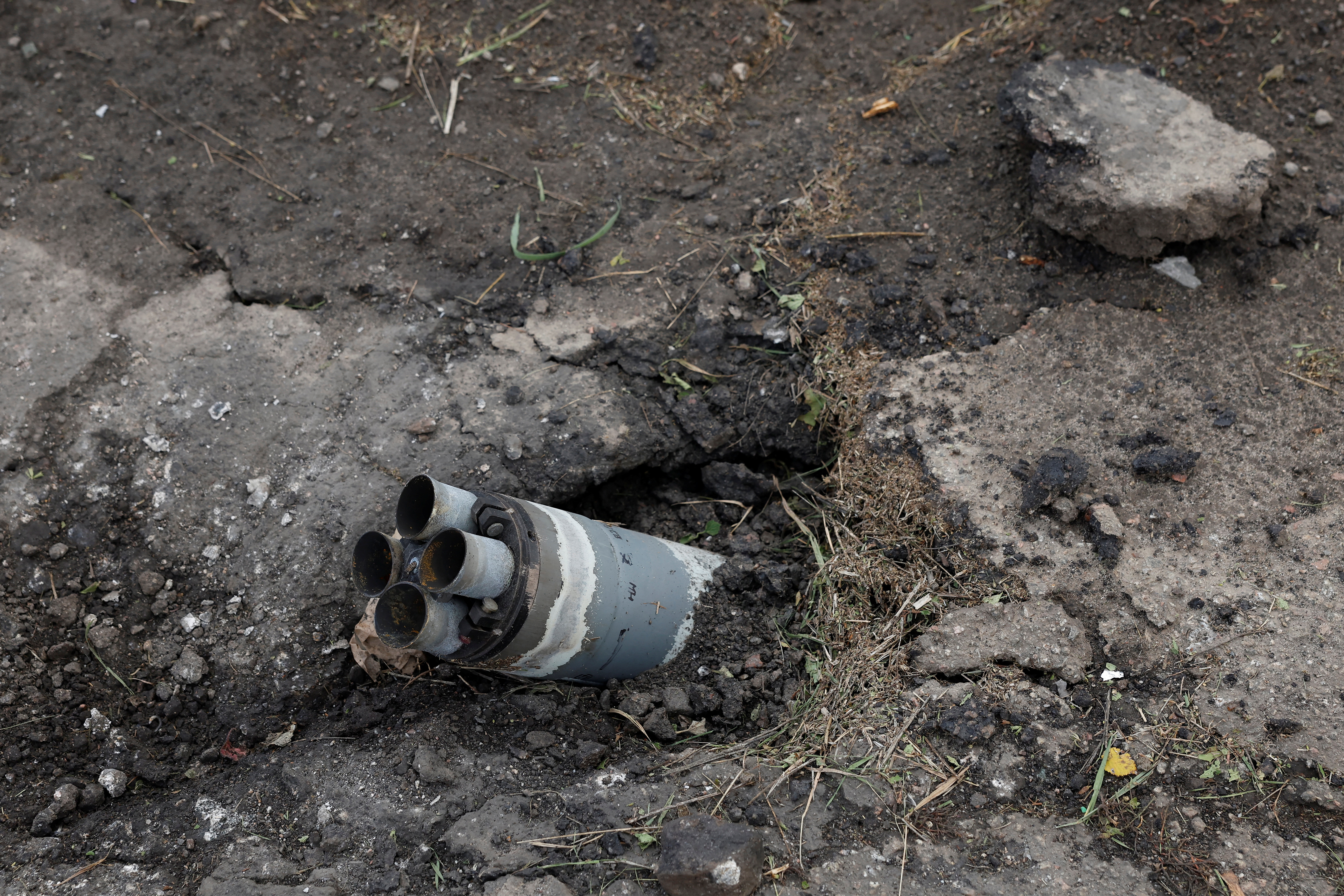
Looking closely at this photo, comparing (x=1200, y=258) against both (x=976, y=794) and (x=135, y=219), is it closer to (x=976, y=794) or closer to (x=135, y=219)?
(x=976, y=794)

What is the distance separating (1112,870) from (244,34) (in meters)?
4.43

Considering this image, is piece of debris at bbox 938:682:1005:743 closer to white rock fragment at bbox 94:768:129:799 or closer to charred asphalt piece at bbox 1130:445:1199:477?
charred asphalt piece at bbox 1130:445:1199:477

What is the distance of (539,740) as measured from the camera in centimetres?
252

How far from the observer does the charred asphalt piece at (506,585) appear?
215 cm

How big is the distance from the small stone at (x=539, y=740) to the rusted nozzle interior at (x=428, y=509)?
703 millimetres

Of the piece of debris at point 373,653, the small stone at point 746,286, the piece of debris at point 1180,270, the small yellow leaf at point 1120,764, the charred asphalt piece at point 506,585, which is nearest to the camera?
the charred asphalt piece at point 506,585

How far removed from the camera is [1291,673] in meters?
2.33

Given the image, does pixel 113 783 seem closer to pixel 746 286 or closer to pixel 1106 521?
pixel 746 286

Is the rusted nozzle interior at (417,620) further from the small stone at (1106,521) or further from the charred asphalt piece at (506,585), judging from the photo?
the small stone at (1106,521)

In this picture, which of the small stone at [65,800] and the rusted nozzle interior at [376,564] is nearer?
the rusted nozzle interior at [376,564]

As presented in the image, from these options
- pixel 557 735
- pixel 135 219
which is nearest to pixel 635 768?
pixel 557 735

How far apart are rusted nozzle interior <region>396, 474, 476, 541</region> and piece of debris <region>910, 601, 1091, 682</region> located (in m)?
1.39

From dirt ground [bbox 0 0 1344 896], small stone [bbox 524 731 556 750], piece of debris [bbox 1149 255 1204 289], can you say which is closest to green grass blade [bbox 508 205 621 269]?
dirt ground [bbox 0 0 1344 896]

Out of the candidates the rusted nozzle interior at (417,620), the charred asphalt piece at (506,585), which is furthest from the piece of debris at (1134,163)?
the rusted nozzle interior at (417,620)
